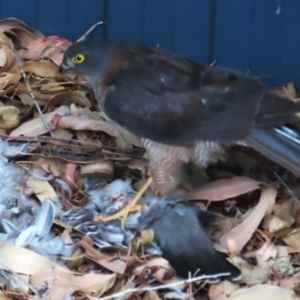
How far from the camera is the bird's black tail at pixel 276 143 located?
6.93ft

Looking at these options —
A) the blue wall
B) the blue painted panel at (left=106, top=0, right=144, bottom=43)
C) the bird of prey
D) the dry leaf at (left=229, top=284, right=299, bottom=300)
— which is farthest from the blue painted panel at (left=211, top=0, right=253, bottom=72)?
the dry leaf at (left=229, top=284, right=299, bottom=300)

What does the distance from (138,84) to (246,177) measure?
422mm

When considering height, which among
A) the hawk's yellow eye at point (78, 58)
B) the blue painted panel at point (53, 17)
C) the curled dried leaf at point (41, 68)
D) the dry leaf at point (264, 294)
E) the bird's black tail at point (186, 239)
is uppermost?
the blue painted panel at point (53, 17)

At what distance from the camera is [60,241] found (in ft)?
6.84

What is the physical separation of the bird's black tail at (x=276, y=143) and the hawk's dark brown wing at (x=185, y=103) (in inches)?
1.7

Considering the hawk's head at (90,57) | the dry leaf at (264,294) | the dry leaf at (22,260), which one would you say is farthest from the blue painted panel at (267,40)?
the dry leaf at (22,260)

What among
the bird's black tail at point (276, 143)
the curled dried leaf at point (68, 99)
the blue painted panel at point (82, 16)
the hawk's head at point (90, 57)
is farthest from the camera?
the blue painted panel at point (82, 16)

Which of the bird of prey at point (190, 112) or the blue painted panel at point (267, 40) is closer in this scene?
the bird of prey at point (190, 112)

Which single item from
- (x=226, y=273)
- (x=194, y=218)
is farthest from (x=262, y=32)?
(x=226, y=273)

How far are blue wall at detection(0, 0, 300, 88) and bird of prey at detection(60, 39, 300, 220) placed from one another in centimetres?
36

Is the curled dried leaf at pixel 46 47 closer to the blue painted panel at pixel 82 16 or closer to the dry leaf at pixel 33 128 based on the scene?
the blue painted panel at pixel 82 16

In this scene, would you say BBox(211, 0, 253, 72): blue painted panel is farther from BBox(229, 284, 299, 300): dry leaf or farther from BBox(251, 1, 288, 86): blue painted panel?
BBox(229, 284, 299, 300): dry leaf

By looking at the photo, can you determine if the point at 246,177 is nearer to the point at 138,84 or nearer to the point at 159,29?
the point at 138,84

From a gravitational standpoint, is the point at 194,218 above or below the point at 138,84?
below
